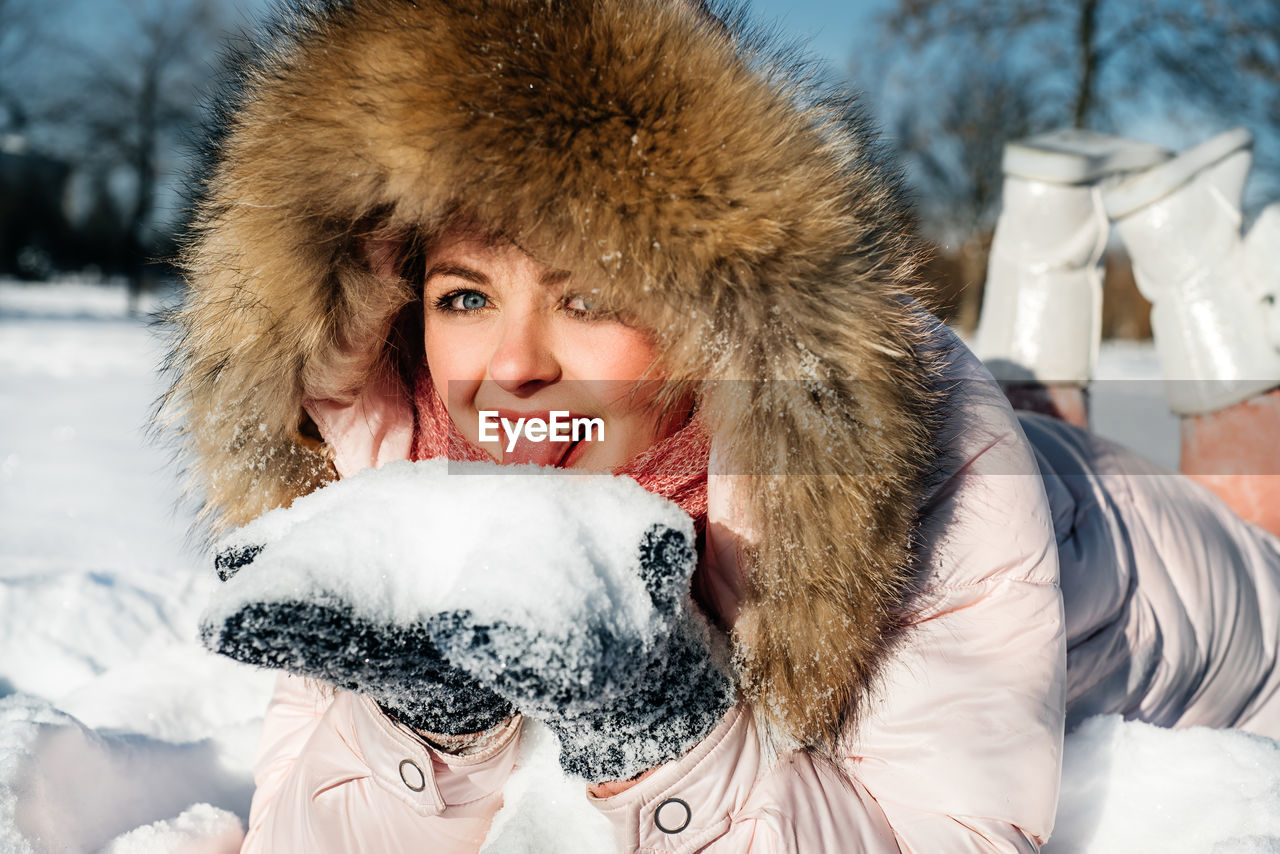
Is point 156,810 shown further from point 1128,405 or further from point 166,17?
point 166,17

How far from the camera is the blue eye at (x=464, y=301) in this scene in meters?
1.04

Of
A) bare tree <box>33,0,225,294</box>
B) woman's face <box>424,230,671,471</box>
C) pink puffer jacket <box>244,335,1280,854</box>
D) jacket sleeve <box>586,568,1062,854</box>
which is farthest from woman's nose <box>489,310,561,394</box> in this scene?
bare tree <box>33,0,225,294</box>

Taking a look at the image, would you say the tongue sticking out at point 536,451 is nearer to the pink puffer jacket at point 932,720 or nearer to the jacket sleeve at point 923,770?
the pink puffer jacket at point 932,720

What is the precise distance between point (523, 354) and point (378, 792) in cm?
57

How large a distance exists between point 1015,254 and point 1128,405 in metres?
3.07

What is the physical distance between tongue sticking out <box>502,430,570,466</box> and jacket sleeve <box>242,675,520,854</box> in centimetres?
32

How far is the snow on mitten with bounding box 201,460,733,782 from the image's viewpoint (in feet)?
2.43

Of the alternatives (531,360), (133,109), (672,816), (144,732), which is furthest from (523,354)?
(133,109)

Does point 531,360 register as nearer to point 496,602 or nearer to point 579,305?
point 579,305

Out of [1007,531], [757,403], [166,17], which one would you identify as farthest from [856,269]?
[166,17]

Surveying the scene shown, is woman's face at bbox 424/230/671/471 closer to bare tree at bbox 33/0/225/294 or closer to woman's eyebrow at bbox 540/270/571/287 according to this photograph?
woman's eyebrow at bbox 540/270/571/287

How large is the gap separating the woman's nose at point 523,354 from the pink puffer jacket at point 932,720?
23 cm

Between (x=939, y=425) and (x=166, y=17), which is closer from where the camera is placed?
(x=939, y=425)

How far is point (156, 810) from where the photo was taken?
1.20m
